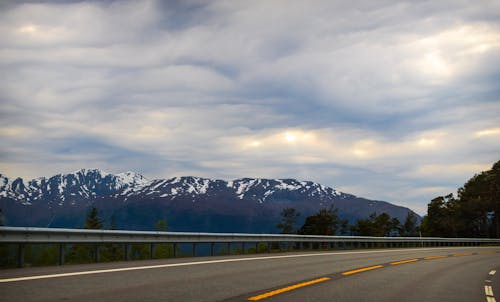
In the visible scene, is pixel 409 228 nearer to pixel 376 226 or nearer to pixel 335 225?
pixel 376 226

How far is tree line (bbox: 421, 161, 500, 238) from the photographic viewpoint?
10469 cm

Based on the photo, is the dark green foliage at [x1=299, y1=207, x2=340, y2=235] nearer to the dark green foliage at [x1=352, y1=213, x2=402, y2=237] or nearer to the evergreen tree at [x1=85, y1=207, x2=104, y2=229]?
the dark green foliage at [x1=352, y1=213, x2=402, y2=237]

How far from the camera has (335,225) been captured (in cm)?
13550

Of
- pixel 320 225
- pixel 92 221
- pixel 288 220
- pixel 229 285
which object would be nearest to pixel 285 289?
pixel 229 285

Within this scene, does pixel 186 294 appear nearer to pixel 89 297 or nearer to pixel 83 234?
pixel 89 297

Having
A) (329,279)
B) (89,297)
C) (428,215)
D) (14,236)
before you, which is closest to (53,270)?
(14,236)

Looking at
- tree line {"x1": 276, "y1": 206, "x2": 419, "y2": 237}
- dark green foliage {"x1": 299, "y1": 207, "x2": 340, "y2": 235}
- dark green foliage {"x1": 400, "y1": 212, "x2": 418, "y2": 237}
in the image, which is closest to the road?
tree line {"x1": 276, "y1": 206, "x2": 419, "y2": 237}

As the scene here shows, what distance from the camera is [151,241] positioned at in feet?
59.5

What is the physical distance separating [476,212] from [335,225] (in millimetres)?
37008

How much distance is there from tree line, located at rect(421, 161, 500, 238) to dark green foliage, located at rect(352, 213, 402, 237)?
27154 mm

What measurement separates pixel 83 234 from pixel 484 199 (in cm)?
10444

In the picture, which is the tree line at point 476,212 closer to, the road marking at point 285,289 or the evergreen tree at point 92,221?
the evergreen tree at point 92,221

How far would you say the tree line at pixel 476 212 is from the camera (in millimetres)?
104688

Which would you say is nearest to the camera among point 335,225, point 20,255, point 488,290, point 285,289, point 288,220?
point 285,289
